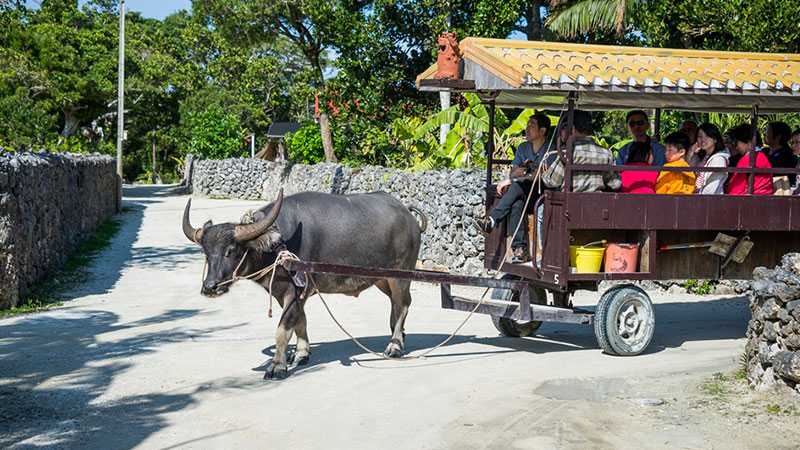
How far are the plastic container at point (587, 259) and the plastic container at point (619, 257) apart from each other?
0.13 m

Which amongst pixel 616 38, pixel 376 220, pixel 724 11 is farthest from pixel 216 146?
pixel 376 220

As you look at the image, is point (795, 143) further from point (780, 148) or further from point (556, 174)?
point (556, 174)

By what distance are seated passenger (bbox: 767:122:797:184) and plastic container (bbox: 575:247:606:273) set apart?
2.60m

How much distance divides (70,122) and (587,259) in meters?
40.5

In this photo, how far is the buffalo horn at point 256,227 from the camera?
7691 mm

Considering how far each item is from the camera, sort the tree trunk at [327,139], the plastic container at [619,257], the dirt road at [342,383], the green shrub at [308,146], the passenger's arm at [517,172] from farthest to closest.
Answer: the green shrub at [308,146] < the tree trunk at [327,139] < the passenger's arm at [517,172] < the plastic container at [619,257] < the dirt road at [342,383]

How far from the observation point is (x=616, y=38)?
23.0 m

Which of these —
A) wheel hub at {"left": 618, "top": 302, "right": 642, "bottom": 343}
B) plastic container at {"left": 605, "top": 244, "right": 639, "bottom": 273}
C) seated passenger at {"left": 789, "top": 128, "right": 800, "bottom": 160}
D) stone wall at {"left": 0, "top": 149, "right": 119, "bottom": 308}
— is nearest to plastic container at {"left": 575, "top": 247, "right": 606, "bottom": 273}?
plastic container at {"left": 605, "top": 244, "right": 639, "bottom": 273}

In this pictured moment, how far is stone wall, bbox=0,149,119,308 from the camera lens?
1103 cm

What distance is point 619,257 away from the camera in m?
8.59

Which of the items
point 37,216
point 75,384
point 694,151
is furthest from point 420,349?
point 37,216

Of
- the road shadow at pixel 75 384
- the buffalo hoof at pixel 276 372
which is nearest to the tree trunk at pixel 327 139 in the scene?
the road shadow at pixel 75 384

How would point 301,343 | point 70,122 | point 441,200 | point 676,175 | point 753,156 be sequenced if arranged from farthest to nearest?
point 70,122, point 441,200, point 676,175, point 753,156, point 301,343

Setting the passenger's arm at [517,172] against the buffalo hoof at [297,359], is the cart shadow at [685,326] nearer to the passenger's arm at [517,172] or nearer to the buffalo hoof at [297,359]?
the passenger's arm at [517,172]
